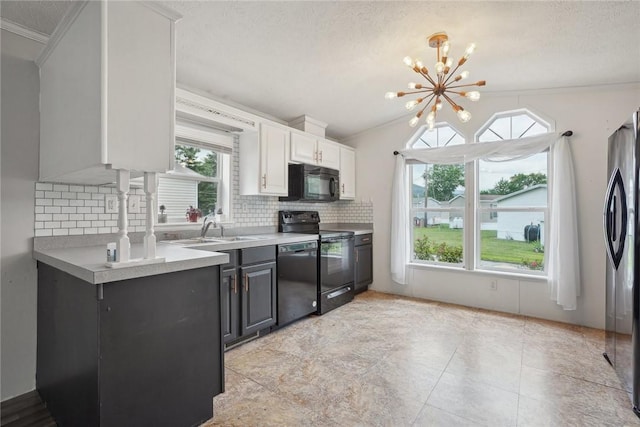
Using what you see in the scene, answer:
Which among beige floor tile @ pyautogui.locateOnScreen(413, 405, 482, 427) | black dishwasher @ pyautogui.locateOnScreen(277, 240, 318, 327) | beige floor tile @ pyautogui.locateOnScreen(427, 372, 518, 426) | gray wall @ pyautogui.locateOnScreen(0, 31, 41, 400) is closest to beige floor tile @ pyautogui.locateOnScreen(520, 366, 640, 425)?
beige floor tile @ pyautogui.locateOnScreen(427, 372, 518, 426)

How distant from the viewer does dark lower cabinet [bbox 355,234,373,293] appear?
14.3ft

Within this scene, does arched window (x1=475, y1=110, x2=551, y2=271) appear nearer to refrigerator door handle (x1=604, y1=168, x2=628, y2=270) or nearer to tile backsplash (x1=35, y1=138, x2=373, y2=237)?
refrigerator door handle (x1=604, y1=168, x2=628, y2=270)

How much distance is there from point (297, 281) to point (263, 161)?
4.31 feet

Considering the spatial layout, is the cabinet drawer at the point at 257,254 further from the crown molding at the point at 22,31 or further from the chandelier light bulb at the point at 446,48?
the chandelier light bulb at the point at 446,48

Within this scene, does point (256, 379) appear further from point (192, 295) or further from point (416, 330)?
point (416, 330)

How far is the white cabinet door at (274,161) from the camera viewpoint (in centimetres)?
331

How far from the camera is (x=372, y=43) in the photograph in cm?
258

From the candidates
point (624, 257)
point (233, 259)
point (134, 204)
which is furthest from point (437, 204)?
point (134, 204)

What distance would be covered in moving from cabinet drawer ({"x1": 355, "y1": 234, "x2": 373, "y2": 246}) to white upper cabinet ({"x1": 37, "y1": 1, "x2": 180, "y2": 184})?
3.14 m

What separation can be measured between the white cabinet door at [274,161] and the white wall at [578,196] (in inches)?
68.9

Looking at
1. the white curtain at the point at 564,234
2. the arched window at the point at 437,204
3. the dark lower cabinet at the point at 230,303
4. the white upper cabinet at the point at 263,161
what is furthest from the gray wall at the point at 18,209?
the white curtain at the point at 564,234

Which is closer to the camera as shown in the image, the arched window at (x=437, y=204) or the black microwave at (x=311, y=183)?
the black microwave at (x=311, y=183)

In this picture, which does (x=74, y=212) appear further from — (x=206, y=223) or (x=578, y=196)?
(x=578, y=196)

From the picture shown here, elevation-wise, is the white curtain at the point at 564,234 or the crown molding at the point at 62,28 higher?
the crown molding at the point at 62,28
